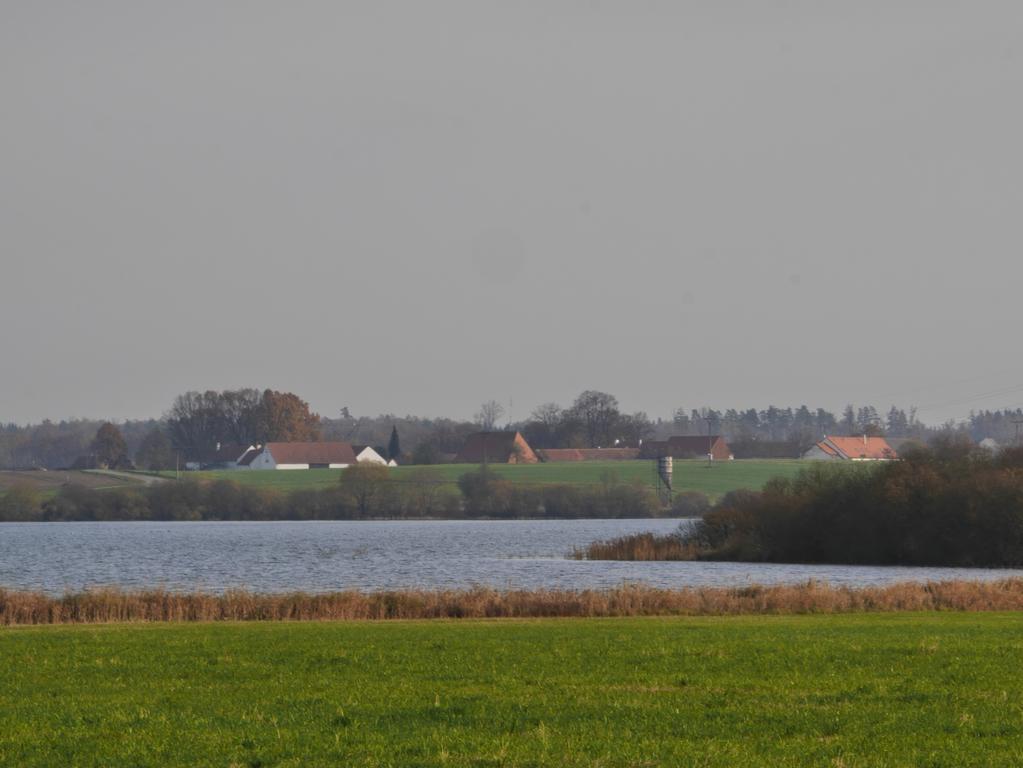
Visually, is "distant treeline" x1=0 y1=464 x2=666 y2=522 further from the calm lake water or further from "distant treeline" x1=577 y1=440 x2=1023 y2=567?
"distant treeline" x1=577 y1=440 x2=1023 y2=567

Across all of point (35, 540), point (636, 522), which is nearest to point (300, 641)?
point (35, 540)

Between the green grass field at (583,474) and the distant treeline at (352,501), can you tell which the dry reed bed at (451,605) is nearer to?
the distant treeline at (352,501)

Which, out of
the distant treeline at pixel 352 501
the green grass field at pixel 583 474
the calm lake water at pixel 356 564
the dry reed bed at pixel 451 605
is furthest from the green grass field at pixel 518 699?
the green grass field at pixel 583 474

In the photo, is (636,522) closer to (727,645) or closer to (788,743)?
(727,645)

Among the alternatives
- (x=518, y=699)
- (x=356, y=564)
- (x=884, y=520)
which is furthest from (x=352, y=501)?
(x=518, y=699)

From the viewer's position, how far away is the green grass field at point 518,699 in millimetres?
14352

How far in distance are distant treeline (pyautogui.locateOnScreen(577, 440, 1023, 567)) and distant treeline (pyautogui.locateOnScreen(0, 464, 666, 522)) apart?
67947mm

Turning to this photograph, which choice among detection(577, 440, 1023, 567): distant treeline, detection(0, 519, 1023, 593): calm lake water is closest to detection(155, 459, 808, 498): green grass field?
detection(0, 519, 1023, 593): calm lake water

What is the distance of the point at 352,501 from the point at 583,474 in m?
34.2

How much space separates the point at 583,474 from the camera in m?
175

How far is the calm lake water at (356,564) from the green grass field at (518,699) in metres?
28.6

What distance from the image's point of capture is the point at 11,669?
22016 millimetres

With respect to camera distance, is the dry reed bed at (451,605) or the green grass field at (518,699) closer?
the green grass field at (518,699)

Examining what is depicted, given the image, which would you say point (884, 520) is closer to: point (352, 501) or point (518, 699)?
point (518, 699)
